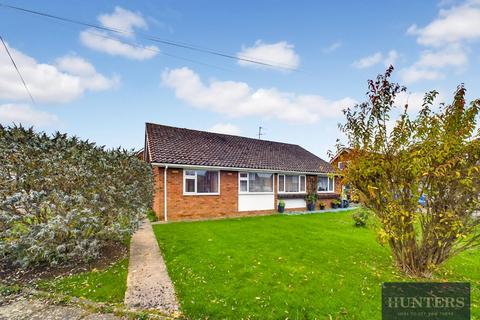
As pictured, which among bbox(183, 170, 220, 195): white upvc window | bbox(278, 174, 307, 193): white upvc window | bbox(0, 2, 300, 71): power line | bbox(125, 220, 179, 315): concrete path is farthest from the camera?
bbox(278, 174, 307, 193): white upvc window

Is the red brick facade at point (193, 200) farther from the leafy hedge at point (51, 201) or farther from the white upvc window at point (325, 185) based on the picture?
the white upvc window at point (325, 185)

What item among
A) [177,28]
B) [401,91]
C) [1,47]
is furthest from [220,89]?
[401,91]

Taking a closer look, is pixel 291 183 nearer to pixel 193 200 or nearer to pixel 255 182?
pixel 255 182

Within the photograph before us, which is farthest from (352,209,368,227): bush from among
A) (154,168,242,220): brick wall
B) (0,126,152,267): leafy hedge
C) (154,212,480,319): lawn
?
(0,126,152,267): leafy hedge

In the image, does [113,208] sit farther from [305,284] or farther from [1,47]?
[1,47]

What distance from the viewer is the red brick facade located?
12352 millimetres

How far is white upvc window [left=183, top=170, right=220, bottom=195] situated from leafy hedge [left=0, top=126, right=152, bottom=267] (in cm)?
669

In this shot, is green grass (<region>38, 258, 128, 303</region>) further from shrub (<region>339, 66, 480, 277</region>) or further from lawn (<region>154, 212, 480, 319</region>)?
shrub (<region>339, 66, 480, 277</region>)

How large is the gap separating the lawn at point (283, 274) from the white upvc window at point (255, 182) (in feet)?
19.1

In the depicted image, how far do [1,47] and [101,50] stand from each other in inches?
184

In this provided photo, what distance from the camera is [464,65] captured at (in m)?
9.42

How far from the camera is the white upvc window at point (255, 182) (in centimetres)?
1480

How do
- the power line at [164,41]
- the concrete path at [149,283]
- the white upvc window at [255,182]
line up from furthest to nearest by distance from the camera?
the white upvc window at [255,182] < the power line at [164,41] < the concrete path at [149,283]

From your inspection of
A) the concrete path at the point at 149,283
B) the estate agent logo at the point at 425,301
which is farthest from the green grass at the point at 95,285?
the estate agent logo at the point at 425,301
